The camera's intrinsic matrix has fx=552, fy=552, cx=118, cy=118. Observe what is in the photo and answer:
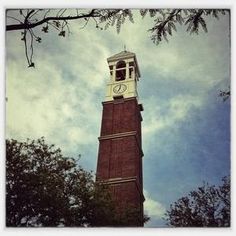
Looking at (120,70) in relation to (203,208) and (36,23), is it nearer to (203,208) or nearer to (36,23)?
(36,23)

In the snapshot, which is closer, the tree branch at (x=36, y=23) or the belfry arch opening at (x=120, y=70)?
the tree branch at (x=36, y=23)

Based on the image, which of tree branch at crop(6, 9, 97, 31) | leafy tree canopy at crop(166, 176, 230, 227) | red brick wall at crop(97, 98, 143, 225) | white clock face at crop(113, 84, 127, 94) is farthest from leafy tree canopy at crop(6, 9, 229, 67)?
leafy tree canopy at crop(166, 176, 230, 227)

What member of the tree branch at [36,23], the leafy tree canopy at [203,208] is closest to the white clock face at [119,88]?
the tree branch at [36,23]

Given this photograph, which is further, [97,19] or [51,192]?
[97,19]

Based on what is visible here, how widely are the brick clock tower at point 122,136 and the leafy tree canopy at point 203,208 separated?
0.92ft

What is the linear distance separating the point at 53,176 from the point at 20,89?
751 mm

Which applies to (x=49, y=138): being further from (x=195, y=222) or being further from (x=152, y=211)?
(x=195, y=222)

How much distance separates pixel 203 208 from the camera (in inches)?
169

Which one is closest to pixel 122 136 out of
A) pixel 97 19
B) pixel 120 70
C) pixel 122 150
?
pixel 122 150

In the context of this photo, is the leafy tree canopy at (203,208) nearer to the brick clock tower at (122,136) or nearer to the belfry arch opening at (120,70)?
the brick clock tower at (122,136)

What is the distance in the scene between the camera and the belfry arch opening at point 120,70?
4.59 metres

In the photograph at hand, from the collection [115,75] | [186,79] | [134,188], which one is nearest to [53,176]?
[134,188]

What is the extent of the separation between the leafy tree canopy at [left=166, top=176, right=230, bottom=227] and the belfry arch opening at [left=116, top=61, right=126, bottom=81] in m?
1.13

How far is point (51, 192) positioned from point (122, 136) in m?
0.74
